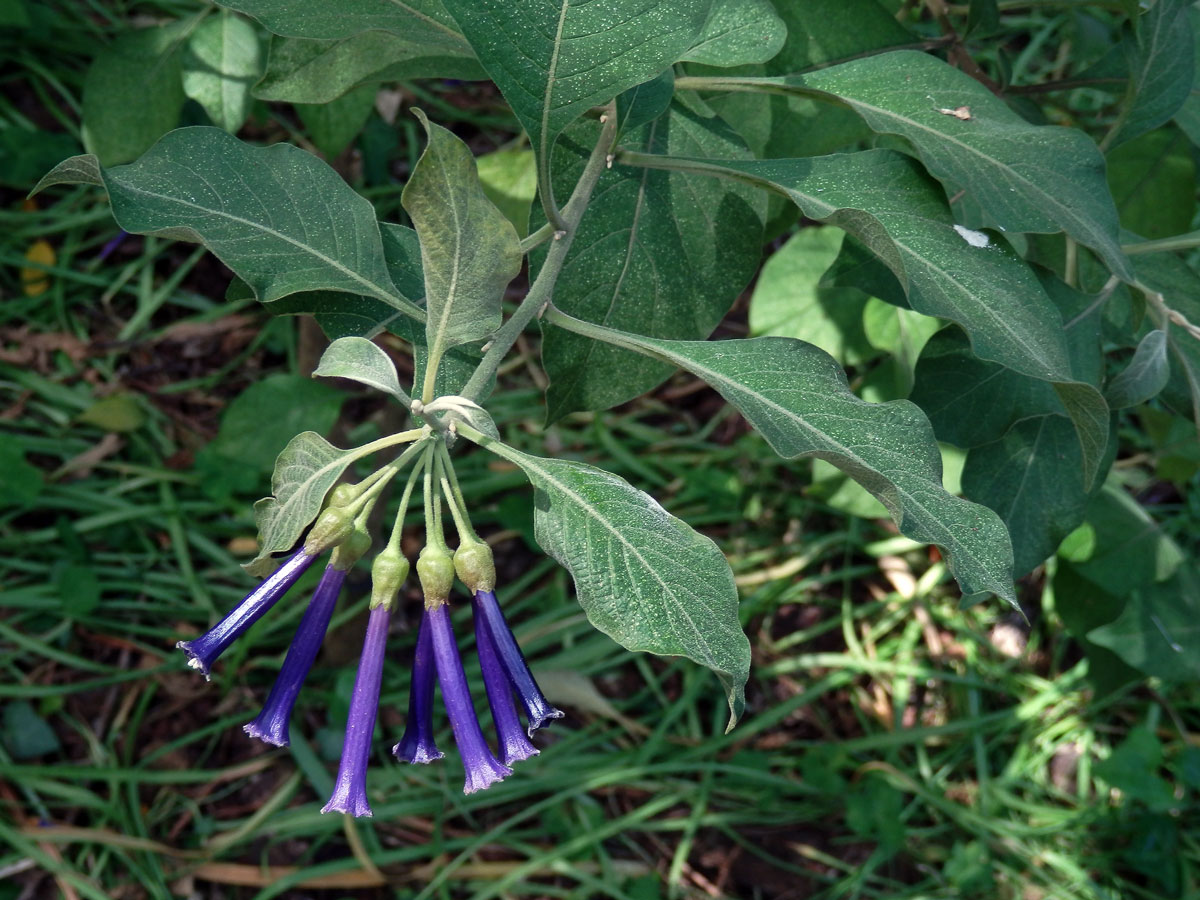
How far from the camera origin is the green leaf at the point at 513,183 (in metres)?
1.80

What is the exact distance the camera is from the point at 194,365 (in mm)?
2748

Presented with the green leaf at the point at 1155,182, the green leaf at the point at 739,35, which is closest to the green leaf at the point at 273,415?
the green leaf at the point at 739,35

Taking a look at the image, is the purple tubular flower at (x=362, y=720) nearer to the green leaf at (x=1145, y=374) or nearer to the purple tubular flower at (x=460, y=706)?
the purple tubular flower at (x=460, y=706)

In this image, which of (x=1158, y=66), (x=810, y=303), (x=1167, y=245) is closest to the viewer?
(x=1158, y=66)

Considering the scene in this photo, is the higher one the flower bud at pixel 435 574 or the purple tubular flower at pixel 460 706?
the flower bud at pixel 435 574

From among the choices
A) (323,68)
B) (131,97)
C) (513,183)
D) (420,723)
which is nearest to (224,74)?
(131,97)

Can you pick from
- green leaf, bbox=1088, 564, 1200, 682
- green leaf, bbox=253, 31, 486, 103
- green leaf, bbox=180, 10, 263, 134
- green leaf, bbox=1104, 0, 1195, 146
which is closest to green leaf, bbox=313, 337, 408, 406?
green leaf, bbox=253, 31, 486, 103

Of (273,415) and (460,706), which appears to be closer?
(460,706)

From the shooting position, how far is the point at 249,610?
0.95 metres

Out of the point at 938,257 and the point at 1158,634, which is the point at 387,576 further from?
the point at 1158,634

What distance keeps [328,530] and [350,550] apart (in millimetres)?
67

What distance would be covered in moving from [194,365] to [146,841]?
1.15 metres

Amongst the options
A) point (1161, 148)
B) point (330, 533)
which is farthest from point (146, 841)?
point (1161, 148)

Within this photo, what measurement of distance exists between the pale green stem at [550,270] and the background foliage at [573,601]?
18cm
